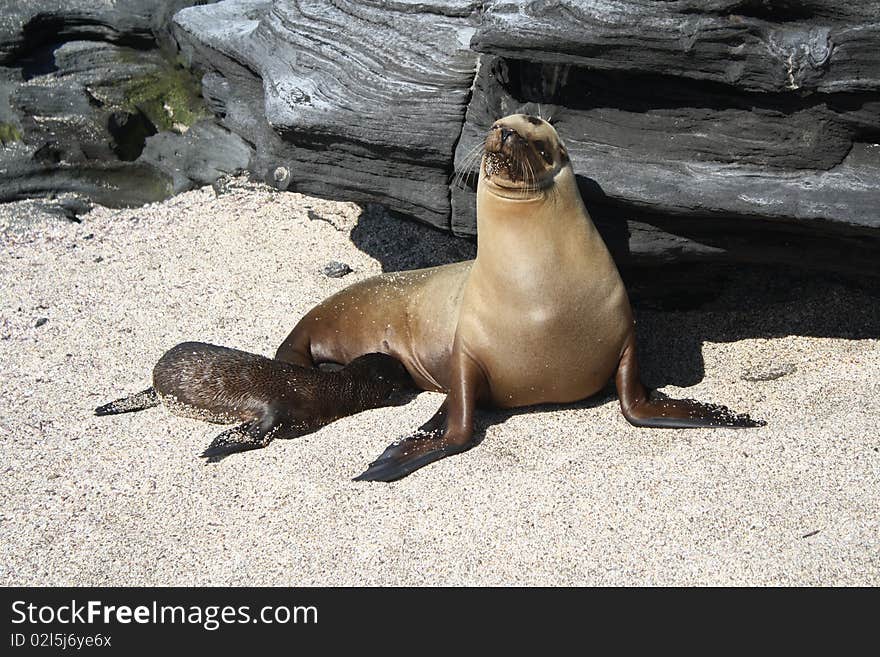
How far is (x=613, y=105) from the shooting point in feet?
15.4

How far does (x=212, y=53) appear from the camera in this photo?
6.93 m

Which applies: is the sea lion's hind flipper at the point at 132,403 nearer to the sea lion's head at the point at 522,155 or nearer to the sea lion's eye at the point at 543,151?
the sea lion's head at the point at 522,155

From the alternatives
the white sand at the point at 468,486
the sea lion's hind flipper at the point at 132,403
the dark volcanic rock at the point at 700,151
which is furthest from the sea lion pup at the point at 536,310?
the sea lion's hind flipper at the point at 132,403

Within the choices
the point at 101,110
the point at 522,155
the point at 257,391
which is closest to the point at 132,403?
the point at 257,391

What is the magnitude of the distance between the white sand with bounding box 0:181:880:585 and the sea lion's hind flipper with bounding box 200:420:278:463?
0.18 ft

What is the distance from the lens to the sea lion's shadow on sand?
5.18 m

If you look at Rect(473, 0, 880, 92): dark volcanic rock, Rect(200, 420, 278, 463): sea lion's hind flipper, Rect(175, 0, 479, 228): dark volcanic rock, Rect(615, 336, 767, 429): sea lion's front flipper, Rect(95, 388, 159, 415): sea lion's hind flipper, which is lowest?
Rect(95, 388, 159, 415): sea lion's hind flipper

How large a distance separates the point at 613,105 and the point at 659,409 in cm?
138

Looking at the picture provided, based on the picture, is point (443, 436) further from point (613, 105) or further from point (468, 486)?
point (613, 105)

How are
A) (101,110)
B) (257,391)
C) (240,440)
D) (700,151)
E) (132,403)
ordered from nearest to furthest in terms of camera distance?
(700,151)
(240,440)
(257,391)
(132,403)
(101,110)

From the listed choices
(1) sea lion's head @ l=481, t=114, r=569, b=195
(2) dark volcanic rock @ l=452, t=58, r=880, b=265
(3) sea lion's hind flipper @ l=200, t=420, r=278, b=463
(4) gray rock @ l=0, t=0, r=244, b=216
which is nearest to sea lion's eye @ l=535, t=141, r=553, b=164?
(1) sea lion's head @ l=481, t=114, r=569, b=195

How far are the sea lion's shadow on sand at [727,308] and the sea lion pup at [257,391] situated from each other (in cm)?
136

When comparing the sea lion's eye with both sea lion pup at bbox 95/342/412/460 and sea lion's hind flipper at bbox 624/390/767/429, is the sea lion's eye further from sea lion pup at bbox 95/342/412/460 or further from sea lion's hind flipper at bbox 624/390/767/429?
sea lion pup at bbox 95/342/412/460

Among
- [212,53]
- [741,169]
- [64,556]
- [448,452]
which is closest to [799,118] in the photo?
[741,169]
